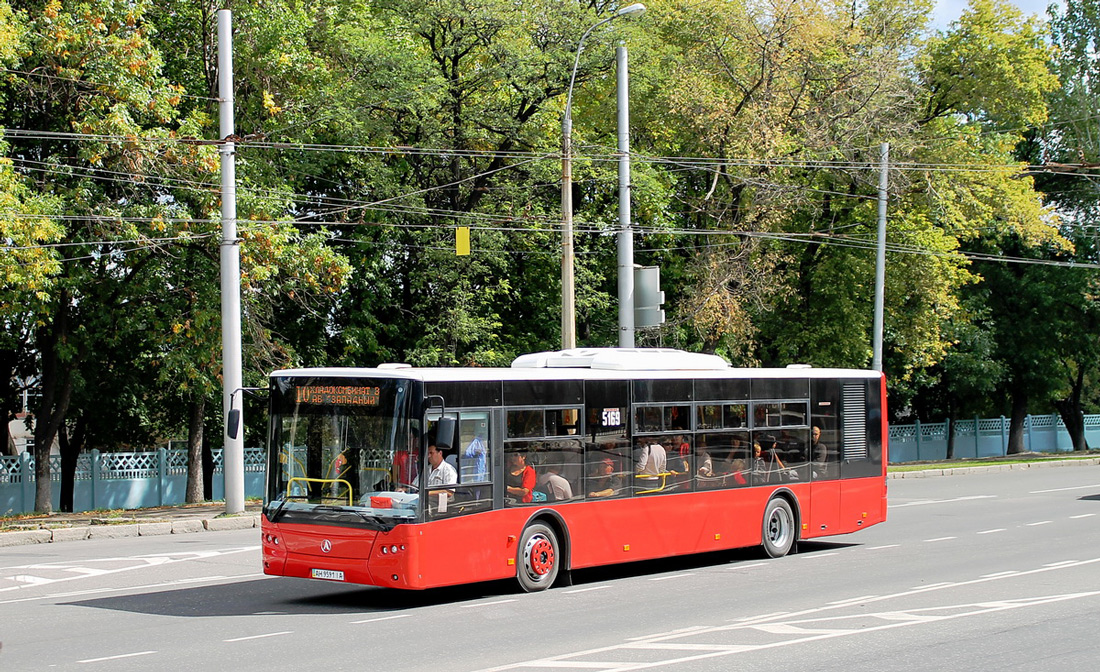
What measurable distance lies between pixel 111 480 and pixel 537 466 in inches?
718

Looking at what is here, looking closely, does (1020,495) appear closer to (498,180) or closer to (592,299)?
(592,299)

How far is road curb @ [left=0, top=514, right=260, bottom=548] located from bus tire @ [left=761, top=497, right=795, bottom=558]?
10.2 meters

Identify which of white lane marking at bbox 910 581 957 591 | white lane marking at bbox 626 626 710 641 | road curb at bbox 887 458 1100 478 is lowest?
road curb at bbox 887 458 1100 478

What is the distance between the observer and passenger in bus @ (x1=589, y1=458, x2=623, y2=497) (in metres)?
13.3

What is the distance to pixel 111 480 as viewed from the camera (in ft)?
91.2

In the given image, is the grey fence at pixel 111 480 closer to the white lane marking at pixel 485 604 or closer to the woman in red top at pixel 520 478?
the woman in red top at pixel 520 478

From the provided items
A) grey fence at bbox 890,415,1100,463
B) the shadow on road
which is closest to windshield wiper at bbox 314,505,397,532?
the shadow on road

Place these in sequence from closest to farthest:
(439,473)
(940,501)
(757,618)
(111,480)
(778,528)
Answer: (757,618) → (439,473) → (778,528) → (940,501) → (111,480)

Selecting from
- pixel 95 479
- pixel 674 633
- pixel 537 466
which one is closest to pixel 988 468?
pixel 95 479

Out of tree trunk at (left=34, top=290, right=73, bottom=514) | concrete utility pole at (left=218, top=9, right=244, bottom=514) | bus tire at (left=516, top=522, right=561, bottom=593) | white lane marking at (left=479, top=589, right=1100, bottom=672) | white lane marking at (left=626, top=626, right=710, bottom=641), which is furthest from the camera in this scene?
tree trunk at (left=34, top=290, right=73, bottom=514)

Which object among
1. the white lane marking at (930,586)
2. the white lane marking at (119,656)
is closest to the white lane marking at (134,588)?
the white lane marking at (119,656)

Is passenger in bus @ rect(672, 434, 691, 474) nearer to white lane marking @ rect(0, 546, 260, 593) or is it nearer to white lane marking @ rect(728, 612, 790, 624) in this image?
white lane marking @ rect(728, 612, 790, 624)

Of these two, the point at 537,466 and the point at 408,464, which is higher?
the point at 408,464

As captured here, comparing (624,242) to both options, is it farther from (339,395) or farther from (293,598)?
(293,598)
